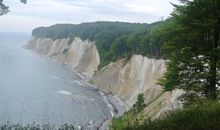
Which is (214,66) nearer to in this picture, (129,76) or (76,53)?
(129,76)

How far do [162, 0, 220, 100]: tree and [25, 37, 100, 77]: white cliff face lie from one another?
298ft

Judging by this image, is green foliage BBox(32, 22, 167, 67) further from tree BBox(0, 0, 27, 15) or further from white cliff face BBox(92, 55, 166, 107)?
tree BBox(0, 0, 27, 15)

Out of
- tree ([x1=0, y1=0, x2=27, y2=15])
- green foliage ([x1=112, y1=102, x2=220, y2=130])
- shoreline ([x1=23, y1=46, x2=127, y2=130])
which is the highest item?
tree ([x1=0, y1=0, x2=27, y2=15])

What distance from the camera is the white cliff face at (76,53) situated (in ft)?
394

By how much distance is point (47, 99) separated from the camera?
243 ft

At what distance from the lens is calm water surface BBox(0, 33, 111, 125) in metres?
57.9

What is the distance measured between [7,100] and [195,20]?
53607 mm

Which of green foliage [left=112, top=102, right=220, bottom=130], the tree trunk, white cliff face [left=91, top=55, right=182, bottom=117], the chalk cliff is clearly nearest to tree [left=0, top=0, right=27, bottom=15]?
green foliage [left=112, top=102, right=220, bottom=130]

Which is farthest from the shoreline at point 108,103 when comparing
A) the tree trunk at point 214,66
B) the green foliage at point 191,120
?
the green foliage at point 191,120

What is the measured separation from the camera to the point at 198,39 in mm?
19641

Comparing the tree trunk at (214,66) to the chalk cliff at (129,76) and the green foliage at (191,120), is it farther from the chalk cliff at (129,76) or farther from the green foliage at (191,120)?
the chalk cliff at (129,76)

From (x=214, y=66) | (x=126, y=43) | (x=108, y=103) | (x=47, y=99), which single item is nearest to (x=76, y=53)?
(x=126, y=43)

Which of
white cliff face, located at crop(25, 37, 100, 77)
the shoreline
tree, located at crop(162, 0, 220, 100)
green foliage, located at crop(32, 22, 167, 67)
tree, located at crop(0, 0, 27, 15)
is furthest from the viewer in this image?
white cliff face, located at crop(25, 37, 100, 77)

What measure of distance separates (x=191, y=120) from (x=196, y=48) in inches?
404
